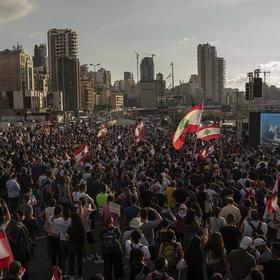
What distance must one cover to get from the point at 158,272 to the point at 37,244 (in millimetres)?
4966

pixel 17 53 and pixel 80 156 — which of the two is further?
pixel 17 53

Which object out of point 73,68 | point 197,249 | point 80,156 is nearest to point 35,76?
point 73,68

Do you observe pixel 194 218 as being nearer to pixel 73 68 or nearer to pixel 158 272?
pixel 158 272

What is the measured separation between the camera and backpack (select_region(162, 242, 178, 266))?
5.46 m

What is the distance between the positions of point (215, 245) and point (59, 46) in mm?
163208

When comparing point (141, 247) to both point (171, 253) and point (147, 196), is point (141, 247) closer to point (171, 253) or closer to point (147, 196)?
point (171, 253)

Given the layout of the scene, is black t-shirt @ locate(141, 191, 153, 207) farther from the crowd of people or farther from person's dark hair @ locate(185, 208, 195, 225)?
person's dark hair @ locate(185, 208, 195, 225)

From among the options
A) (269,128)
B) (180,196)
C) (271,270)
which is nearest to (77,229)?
(180,196)

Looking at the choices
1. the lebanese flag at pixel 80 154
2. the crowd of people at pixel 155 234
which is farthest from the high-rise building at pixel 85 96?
the crowd of people at pixel 155 234

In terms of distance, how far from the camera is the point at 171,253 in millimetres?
5453

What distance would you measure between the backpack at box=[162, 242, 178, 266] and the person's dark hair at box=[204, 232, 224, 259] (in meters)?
0.52

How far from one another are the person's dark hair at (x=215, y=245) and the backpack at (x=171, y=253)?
1.72 ft

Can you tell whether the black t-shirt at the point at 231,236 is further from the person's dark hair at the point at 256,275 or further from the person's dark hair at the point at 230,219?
the person's dark hair at the point at 256,275

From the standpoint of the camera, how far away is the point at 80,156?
14258 mm
